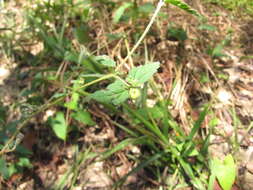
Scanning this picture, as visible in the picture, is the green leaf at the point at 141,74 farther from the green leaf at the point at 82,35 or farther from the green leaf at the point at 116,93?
the green leaf at the point at 82,35

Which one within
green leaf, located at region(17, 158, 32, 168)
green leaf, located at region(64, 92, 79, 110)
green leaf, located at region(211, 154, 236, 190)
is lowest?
green leaf, located at region(211, 154, 236, 190)

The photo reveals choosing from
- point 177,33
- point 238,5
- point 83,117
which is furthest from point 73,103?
point 238,5

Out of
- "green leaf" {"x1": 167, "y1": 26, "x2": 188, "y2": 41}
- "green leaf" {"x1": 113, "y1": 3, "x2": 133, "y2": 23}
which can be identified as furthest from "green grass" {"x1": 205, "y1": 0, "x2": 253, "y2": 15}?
"green leaf" {"x1": 113, "y1": 3, "x2": 133, "y2": 23}

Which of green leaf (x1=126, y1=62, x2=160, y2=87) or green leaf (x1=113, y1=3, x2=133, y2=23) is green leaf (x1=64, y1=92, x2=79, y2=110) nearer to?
green leaf (x1=113, y1=3, x2=133, y2=23)

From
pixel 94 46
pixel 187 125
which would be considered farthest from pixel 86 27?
pixel 187 125

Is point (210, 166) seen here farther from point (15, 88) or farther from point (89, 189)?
point (15, 88)

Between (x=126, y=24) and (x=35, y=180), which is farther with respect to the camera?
(x=126, y=24)

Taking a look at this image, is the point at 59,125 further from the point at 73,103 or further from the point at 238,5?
the point at 238,5

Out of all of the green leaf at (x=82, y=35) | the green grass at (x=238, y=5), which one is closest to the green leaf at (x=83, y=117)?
the green leaf at (x=82, y=35)
